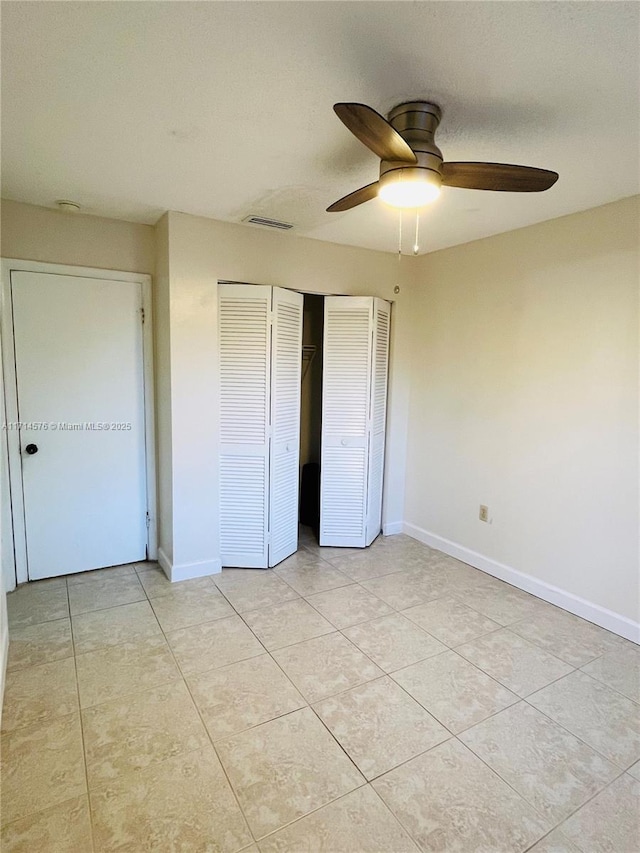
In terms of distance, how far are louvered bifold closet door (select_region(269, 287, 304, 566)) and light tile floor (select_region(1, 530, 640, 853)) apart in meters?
0.55

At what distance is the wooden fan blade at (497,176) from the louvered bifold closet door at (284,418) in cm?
164

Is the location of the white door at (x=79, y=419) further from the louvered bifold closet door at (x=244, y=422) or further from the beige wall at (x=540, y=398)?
the beige wall at (x=540, y=398)

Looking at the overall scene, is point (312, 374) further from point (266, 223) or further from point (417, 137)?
point (417, 137)

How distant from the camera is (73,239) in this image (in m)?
2.97

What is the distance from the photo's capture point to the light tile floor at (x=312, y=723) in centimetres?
152

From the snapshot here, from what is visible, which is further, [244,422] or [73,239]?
[244,422]

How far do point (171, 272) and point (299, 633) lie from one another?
2.31m

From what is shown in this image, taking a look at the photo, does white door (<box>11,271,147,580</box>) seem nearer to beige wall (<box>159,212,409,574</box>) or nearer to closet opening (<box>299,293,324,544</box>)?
beige wall (<box>159,212,409,574</box>)

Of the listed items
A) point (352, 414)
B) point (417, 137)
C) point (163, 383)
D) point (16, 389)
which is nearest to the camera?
point (417, 137)

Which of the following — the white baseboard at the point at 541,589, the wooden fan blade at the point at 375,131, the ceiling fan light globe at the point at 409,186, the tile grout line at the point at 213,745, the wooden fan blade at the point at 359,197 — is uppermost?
the wooden fan blade at the point at 359,197

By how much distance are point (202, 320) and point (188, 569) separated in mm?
1711

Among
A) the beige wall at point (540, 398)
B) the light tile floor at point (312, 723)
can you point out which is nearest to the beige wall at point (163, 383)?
the light tile floor at point (312, 723)

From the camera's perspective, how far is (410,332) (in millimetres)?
4000

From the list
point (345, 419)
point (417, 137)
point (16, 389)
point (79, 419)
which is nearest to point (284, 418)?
A: point (345, 419)
